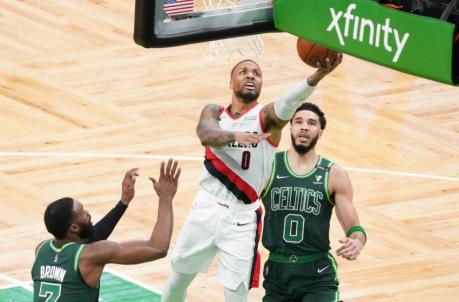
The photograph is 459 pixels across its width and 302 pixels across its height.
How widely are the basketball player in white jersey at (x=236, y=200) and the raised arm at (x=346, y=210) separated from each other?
2.23 feet

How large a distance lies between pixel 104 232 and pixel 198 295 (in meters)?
2.33

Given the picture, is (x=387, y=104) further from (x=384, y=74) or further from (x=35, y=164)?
(x=35, y=164)

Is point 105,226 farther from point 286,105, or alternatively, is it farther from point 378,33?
point 378,33

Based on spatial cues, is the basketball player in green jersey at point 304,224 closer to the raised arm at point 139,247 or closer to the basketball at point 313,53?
the basketball at point 313,53

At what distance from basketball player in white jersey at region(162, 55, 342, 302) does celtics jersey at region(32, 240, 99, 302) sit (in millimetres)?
1789

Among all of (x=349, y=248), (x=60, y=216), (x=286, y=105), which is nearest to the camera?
(x=60, y=216)

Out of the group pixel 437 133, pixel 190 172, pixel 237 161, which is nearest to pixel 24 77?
pixel 190 172

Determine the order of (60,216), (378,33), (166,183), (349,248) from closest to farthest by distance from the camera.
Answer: (378,33), (60,216), (166,183), (349,248)

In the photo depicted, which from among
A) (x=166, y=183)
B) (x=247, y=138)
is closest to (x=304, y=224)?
(x=247, y=138)

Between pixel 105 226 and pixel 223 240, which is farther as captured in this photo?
pixel 223 240

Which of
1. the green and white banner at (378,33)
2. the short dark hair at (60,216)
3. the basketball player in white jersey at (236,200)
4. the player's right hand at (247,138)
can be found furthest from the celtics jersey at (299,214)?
the green and white banner at (378,33)

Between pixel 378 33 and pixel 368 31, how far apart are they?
2.3 inches

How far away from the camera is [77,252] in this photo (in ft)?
27.5

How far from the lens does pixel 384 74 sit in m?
16.1
